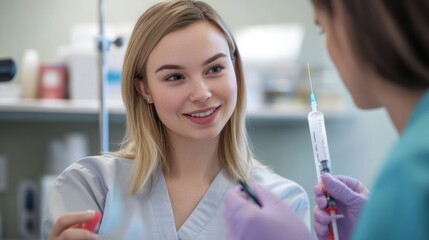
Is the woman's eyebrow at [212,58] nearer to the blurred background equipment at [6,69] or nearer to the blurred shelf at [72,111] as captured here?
the blurred background equipment at [6,69]

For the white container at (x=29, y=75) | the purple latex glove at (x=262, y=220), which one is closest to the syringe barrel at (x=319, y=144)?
the purple latex glove at (x=262, y=220)

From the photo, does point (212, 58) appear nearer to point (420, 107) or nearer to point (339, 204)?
point (339, 204)

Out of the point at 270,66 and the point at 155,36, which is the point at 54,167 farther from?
the point at 155,36

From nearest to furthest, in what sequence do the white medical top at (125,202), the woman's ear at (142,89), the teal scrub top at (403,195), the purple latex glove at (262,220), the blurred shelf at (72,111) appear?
1. the teal scrub top at (403,195)
2. the purple latex glove at (262,220)
3. the white medical top at (125,202)
4. the woman's ear at (142,89)
5. the blurred shelf at (72,111)

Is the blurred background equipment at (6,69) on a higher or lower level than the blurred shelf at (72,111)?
lower

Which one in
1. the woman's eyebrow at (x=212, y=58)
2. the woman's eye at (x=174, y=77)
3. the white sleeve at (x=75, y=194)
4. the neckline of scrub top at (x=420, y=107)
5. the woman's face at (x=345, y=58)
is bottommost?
the white sleeve at (x=75, y=194)

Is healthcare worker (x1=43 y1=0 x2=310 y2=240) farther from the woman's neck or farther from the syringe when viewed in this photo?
the syringe

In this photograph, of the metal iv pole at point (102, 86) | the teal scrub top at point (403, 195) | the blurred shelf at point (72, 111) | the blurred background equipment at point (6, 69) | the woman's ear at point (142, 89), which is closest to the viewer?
the teal scrub top at point (403, 195)

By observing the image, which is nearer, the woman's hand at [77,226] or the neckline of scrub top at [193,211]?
the woman's hand at [77,226]

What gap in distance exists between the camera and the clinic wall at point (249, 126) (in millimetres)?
→ 2424

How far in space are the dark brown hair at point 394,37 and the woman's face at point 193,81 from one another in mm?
590

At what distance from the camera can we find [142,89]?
1390mm

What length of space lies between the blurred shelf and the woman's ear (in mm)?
927

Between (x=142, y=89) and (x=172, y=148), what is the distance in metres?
0.16
